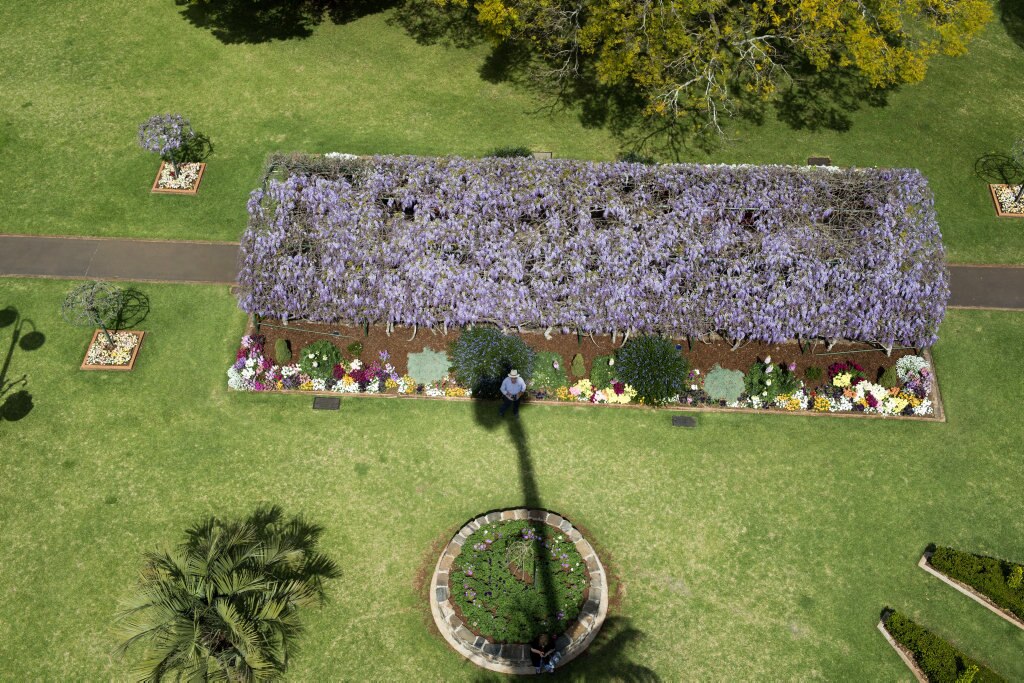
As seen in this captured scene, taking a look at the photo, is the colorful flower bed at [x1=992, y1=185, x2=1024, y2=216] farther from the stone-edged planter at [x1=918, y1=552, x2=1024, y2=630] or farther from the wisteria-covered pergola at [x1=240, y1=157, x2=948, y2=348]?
the stone-edged planter at [x1=918, y1=552, x2=1024, y2=630]

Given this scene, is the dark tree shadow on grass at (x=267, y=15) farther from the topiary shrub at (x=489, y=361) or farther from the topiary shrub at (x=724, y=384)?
the topiary shrub at (x=724, y=384)

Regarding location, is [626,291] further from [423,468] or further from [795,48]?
[795,48]

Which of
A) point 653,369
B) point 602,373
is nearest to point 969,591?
point 653,369

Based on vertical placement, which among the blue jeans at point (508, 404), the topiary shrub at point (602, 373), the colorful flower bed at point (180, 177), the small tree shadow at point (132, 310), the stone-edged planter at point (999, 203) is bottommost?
the small tree shadow at point (132, 310)

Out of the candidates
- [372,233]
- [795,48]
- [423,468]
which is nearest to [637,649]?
[423,468]

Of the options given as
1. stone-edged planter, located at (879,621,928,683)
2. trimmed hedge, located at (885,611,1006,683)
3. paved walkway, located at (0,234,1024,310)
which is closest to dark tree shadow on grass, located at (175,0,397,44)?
paved walkway, located at (0,234,1024,310)

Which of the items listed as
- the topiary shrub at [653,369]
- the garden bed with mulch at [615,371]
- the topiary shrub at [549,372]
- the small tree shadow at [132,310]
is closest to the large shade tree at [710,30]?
the topiary shrub at [653,369]
